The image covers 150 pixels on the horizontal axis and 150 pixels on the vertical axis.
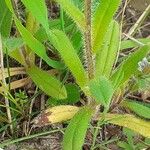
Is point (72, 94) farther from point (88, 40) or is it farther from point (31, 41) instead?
point (88, 40)

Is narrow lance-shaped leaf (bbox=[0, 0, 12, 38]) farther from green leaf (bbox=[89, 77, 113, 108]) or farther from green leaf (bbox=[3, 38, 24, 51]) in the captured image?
green leaf (bbox=[89, 77, 113, 108])

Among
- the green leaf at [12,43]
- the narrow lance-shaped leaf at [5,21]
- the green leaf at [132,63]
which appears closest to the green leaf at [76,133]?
the green leaf at [132,63]

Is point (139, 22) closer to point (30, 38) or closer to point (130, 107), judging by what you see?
point (130, 107)

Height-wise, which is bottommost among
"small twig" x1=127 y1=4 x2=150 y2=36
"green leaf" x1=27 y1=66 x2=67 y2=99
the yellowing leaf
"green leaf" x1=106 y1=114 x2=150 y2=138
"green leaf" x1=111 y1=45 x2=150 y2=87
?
A: "green leaf" x1=106 y1=114 x2=150 y2=138

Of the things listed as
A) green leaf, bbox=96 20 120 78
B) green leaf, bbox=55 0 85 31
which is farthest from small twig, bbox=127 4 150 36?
green leaf, bbox=55 0 85 31

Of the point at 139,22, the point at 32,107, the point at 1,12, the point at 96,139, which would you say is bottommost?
the point at 96,139

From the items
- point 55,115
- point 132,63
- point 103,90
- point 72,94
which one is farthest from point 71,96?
point 103,90

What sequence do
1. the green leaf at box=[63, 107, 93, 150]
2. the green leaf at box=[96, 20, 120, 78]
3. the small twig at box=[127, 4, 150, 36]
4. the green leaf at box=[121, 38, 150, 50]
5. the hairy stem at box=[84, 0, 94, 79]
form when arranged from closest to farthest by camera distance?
the hairy stem at box=[84, 0, 94, 79] < the green leaf at box=[63, 107, 93, 150] < the green leaf at box=[96, 20, 120, 78] < the green leaf at box=[121, 38, 150, 50] < the small twig at box=[127, 4, 150, 36]

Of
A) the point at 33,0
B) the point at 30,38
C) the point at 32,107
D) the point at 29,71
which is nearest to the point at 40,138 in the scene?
the point at 32,107
